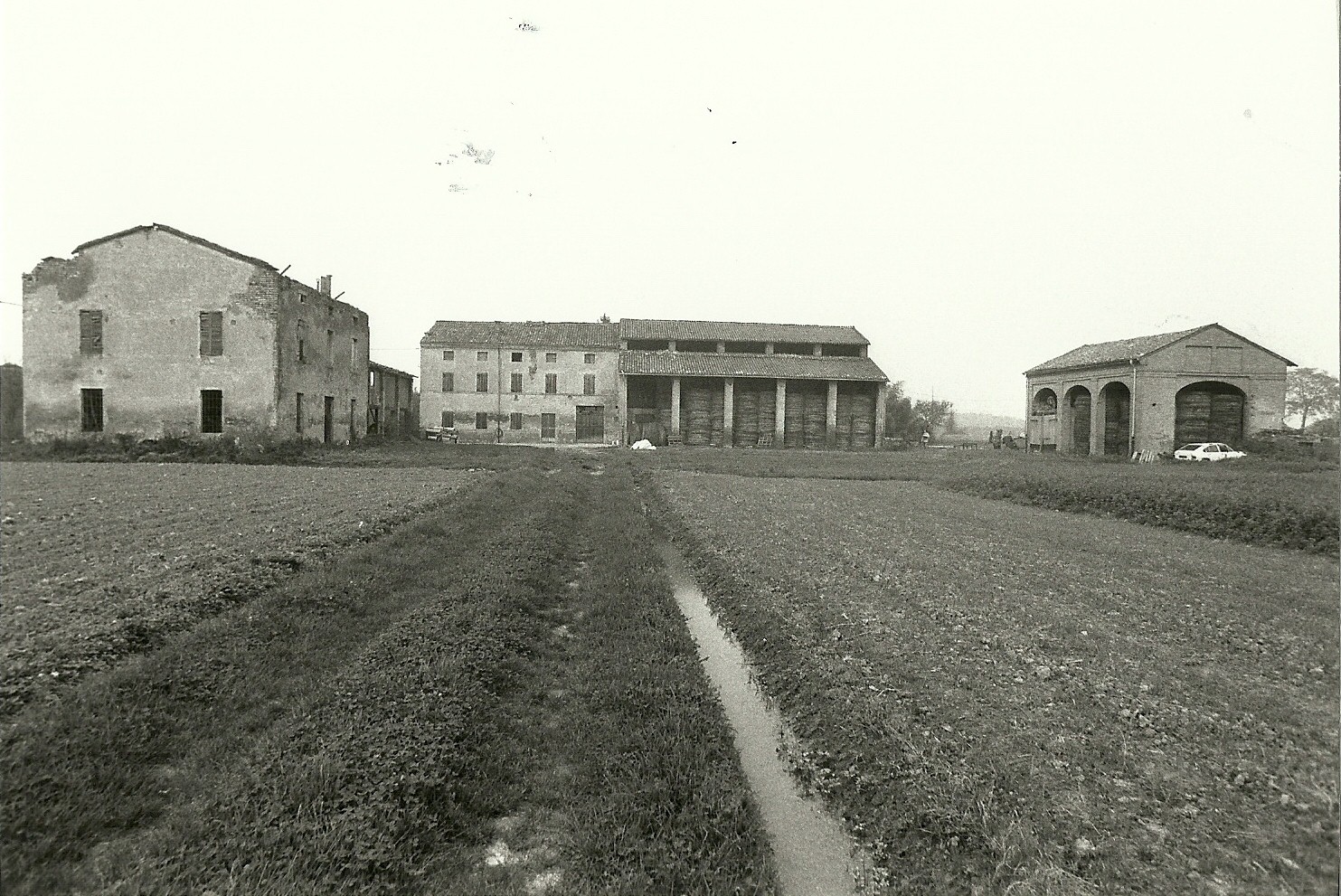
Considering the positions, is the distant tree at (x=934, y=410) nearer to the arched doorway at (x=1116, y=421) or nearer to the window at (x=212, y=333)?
the arched doorway at (x=1116, y=421)

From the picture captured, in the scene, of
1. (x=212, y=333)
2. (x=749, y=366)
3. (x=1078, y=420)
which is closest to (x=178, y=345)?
(x=212, y=333)

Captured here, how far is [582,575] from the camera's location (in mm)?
9484

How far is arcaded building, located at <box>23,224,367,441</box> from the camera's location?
13219mm

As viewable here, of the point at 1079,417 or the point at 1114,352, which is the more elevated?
the point at 1114,352

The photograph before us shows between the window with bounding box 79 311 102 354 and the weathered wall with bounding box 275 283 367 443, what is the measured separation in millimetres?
11855

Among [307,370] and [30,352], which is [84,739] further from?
[307,370]

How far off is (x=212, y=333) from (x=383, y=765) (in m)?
25.9

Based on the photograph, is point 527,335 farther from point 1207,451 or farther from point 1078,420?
point 1207,451

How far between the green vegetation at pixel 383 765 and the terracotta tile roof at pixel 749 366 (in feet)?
130

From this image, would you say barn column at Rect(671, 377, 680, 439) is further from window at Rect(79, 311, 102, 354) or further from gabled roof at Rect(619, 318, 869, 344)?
window at Rect(79, 311, 102, 354)

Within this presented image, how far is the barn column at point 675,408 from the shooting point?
151 ft

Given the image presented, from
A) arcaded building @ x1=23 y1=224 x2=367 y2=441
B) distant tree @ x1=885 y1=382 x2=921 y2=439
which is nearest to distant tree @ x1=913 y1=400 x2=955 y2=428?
distant tree @ x1=885 y1=382 x2=921 y2=439

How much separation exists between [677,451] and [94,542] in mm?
32457

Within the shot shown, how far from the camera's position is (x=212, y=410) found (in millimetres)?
22297
